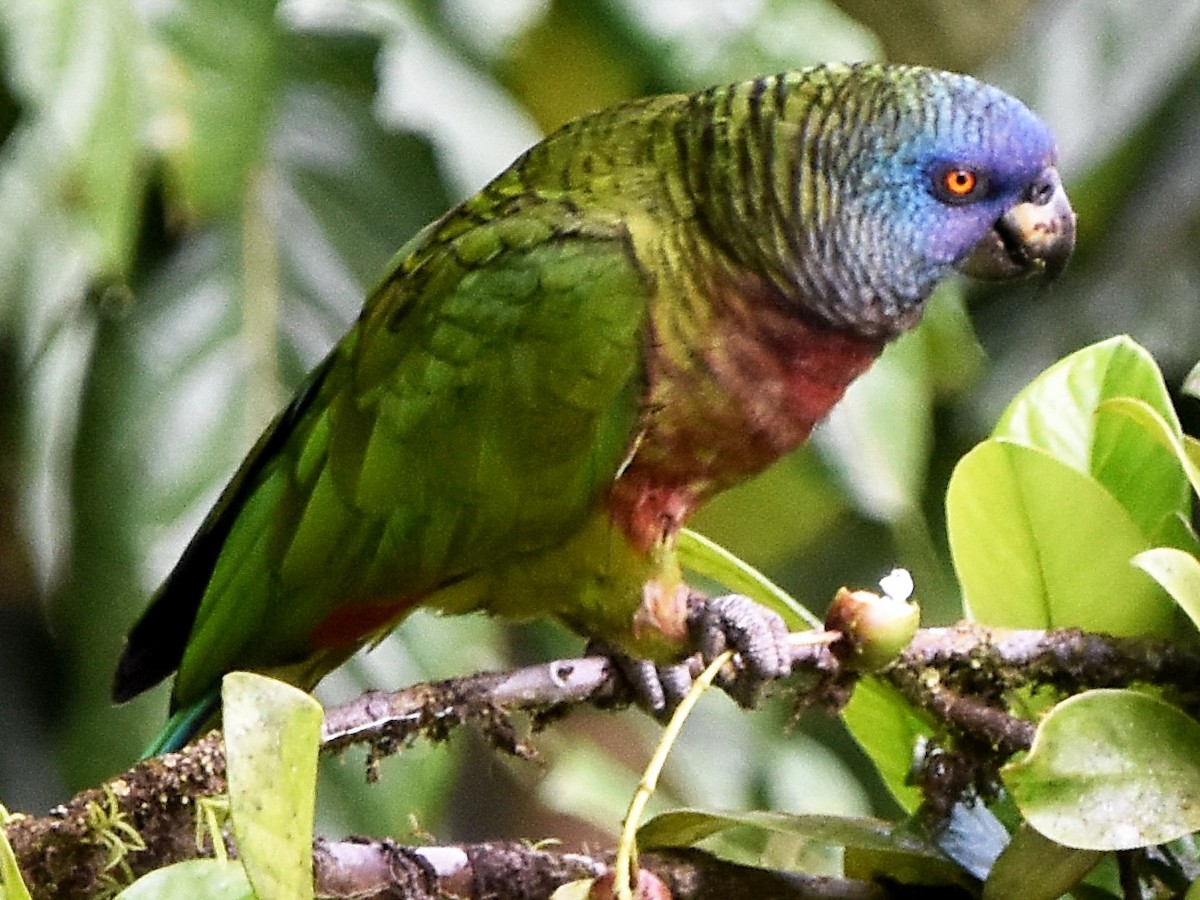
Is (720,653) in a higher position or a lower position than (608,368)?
lower

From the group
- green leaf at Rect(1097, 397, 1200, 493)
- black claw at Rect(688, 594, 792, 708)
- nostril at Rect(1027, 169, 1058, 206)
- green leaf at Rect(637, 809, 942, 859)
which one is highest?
nostril at Rect(1027, 169, 1058, 206)

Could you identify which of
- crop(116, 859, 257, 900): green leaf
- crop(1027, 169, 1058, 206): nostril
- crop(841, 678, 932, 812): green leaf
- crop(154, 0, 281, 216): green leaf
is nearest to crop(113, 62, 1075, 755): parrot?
crop(1027, 169, 1058, 206): nostril

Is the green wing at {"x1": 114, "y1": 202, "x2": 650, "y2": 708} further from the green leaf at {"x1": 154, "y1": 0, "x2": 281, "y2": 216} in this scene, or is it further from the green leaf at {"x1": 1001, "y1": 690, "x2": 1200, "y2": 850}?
the green leaf at {"x1": 1001, "y1": 690, "x2": 1200, "y2": 850}

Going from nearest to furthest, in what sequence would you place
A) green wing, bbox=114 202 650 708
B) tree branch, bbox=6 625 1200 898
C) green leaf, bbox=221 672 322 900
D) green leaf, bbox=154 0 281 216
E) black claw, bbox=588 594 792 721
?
green leaf, bbox=221 672 322 900 < tree branch, bbox=6 625 1200 898 < black claw, bbox=588 594 792 721 < green wing, bbox=114 202 650 708 < green leaf, bbox=154 0 281 216

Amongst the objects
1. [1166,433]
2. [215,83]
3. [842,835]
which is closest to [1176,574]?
[1166,433]

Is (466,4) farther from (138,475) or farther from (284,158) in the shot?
(138,475)

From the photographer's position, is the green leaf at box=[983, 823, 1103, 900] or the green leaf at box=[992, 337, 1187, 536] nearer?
the green leaf at box=[983, 823, 1103, 900]

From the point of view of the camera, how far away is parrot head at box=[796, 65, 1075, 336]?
0.89 metres

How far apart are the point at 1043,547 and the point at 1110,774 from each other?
17 centimetres

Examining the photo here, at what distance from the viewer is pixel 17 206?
4.61ft

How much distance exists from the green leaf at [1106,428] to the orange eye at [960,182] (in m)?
0.17

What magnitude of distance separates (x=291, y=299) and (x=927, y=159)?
66 cm

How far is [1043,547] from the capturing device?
0.71m

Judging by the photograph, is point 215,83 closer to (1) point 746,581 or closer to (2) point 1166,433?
(1) point 746,581
